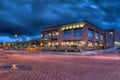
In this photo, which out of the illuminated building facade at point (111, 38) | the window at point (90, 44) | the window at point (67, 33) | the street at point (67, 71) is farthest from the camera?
the illuminated building facade at point (111, 38)

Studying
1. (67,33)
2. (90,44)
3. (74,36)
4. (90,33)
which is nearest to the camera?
(74,36)

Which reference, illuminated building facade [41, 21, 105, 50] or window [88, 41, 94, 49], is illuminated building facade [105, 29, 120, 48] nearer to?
window [88, 41, 94, 49]

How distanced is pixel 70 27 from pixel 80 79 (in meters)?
46.4

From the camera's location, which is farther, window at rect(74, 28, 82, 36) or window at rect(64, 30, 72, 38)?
window at rect(64, 30, 72, 38)

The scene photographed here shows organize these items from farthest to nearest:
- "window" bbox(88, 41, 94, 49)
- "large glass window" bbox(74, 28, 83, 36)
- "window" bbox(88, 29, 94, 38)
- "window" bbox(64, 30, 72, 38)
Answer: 1. "window" bbox(64, 30, 72, 38)
2. "window" bbox(88, 29, 94, 38)
3. "window" bbox(88, 41, 94, 49)
4. "large glass window" bbox(74, 28, 83, 36)

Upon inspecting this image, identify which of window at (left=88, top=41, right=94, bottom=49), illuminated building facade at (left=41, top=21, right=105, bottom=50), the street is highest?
illuminated building facade at (left=41, top=21, right=105, bottom=50)

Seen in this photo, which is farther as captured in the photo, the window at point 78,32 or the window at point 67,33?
the window at point 67,33

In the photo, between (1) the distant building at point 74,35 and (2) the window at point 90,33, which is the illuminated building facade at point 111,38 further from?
(1) the distant building at point 74,35

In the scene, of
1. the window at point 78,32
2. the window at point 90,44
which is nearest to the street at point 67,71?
the window at point 78,32

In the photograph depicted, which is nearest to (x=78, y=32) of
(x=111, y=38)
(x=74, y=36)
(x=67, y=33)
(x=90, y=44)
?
(x=74, y=36)

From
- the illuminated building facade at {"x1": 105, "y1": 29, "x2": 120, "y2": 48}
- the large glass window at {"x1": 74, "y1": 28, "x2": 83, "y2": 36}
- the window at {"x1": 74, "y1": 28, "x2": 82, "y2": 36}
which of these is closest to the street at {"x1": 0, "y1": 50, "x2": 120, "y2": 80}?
the large glass window at {"x1": 74, "y1": 28, "x2": 83, "y2": 36}

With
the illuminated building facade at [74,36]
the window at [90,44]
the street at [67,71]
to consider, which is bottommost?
the street at [67,71]

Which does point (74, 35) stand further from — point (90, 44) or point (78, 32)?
point (90, 44)

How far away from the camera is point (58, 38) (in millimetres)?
57531
